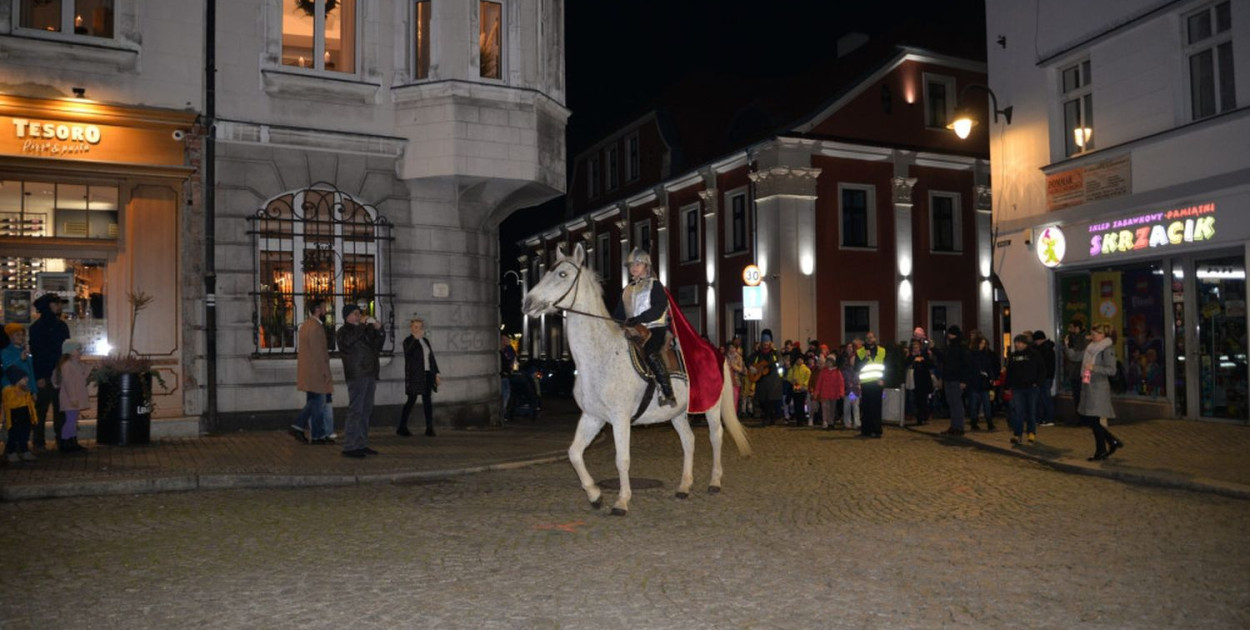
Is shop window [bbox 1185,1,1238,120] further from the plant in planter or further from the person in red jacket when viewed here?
the plant in planter

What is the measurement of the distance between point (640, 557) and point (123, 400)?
9638mm

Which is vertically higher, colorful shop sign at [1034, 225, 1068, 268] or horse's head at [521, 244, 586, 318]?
colorful shop sign at [1034, 225, 1068, 268]

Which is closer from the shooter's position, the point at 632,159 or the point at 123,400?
the point at 123,400

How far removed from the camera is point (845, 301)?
29141 millimetres

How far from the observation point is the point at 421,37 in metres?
16.0

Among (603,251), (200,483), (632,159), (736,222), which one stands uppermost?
(632,159)

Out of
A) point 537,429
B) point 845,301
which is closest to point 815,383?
point 537,429

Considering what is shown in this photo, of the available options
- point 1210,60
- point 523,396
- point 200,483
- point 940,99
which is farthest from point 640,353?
point 940,99

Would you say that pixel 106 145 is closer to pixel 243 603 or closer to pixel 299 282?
pixel 299 282

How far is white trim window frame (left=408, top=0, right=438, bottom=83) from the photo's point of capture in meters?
15.9

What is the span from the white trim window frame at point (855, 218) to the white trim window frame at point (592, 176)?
16578mm

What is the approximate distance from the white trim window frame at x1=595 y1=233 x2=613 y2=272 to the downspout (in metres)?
27.4

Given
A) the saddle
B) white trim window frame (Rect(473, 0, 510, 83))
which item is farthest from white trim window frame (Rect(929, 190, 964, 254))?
the saddle

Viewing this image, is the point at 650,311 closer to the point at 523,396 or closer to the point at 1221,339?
the point at 1221,339
